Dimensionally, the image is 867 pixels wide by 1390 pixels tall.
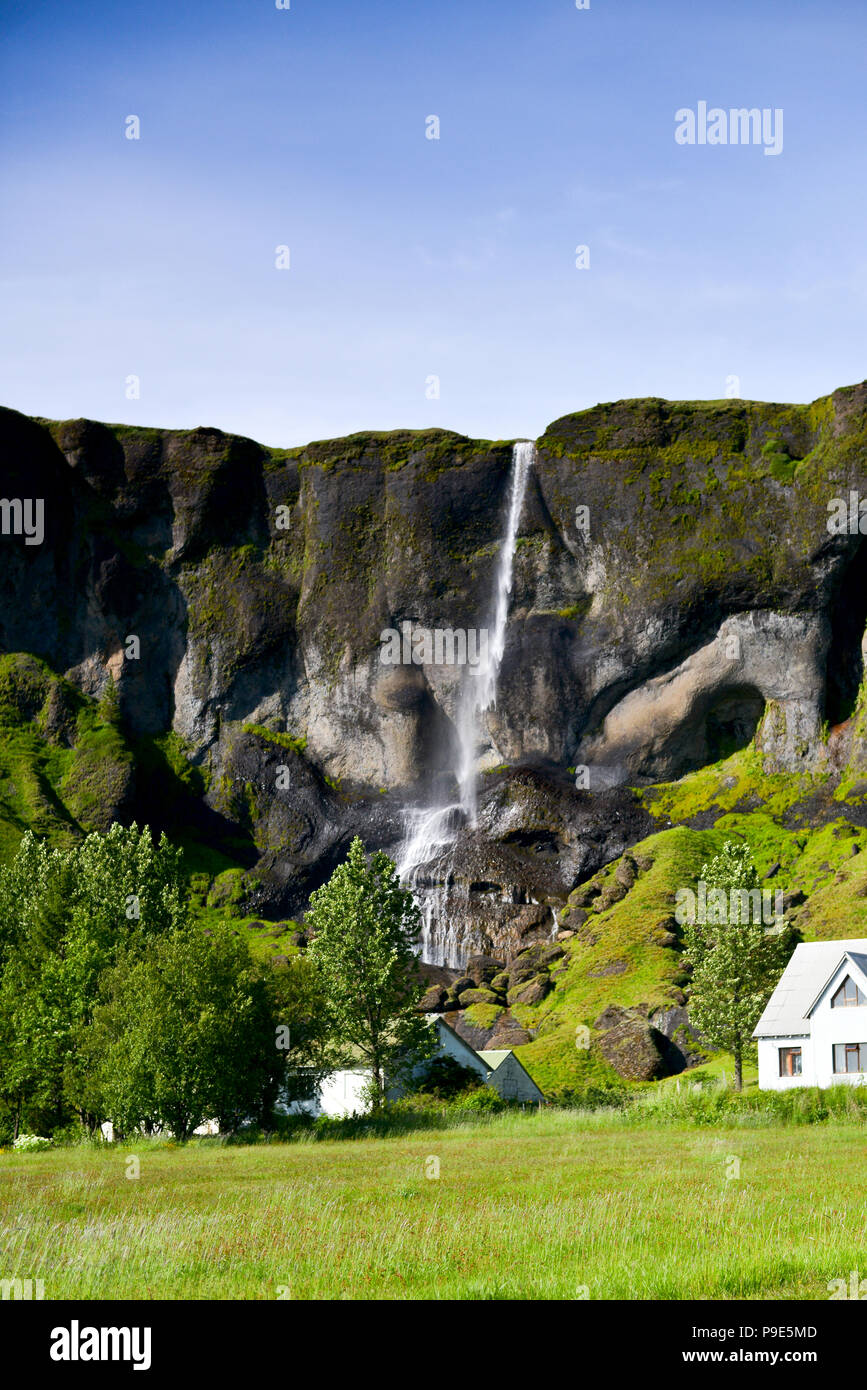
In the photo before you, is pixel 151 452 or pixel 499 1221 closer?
pixel 499 1221

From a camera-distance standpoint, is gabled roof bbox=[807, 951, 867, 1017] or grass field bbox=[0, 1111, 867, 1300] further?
gabled roof bbox=[807, 951, 867, 1017]

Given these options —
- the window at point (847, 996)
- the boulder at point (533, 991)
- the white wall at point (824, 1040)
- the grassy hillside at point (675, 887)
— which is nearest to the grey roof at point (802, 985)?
the white wall at point (824, 1040)

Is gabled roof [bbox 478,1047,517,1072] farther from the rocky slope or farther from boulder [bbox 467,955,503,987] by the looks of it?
the rocky slope

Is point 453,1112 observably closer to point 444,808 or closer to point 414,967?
point 414,967

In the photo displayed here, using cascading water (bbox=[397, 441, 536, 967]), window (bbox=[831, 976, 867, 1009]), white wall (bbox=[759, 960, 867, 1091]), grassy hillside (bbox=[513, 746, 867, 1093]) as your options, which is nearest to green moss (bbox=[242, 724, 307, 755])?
cascading water (bbox=[397, 441, 536, 967])

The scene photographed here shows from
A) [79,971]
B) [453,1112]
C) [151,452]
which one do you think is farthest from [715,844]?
[151,452]

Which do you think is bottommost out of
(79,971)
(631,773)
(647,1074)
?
(647,1074)

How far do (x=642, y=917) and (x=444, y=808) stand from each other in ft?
117

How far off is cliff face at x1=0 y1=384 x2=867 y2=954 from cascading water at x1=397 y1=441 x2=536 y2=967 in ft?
4.96

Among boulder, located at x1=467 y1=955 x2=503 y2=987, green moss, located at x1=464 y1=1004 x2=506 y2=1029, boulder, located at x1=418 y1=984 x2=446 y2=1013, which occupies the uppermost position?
boulder, located at x1=467 y1=955 x2=503 y2=987

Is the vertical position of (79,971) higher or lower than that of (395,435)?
lower

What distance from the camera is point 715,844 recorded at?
356ft

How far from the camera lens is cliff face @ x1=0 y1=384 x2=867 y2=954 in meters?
124

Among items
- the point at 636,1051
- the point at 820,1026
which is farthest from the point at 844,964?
the point at 636,1051
